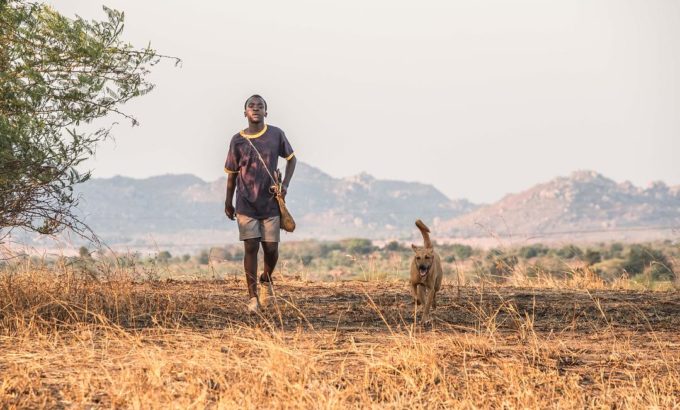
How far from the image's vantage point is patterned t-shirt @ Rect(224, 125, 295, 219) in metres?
9.73

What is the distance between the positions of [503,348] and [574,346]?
0.69 meters

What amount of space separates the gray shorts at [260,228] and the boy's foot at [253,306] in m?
0.56

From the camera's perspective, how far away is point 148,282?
12.5m

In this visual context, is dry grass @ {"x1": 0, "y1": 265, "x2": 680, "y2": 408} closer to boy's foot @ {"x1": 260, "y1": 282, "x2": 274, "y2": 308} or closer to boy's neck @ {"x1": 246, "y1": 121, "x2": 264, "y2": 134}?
boy's foot @ {"x1": 260, "y1": 282, "x2": 274, "y2": 308}

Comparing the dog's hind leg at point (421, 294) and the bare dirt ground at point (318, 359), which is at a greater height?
the dog's hind leg at point (421, 294)

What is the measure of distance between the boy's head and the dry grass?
1.78 metres

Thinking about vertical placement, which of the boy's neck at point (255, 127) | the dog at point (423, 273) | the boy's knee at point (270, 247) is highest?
the boy's neck at point (255, 127)

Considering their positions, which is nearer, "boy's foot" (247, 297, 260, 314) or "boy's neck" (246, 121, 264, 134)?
"boy's foot" (247, 297, 260, 314)

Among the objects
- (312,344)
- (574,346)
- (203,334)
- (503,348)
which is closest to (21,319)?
(203,334)

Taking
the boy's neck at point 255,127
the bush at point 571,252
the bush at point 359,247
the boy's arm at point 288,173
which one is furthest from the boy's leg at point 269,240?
the bush at point 359,247

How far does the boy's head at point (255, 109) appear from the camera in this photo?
977 cm

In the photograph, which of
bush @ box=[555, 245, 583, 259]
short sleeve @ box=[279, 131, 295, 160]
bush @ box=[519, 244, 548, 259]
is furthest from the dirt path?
bush @ box=[519, 244, 548, 259]

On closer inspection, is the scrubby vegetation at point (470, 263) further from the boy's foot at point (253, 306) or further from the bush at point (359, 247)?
the boy's foot at point (253, 306)

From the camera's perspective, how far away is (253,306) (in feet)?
31.9
